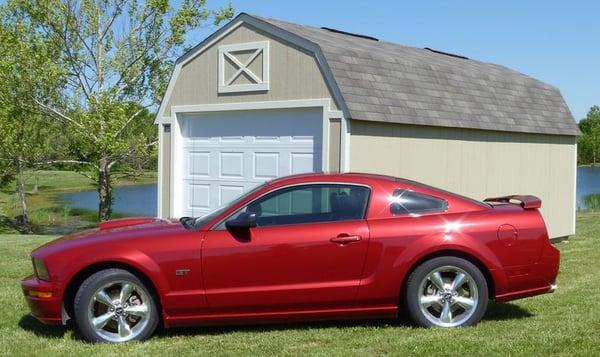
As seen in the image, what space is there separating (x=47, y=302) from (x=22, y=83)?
1422 cm

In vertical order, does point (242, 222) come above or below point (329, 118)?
below

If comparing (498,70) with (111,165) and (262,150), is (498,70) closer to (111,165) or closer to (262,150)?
(262,150)

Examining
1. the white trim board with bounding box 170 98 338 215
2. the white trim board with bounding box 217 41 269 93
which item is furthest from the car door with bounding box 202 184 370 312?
the white trim board with bounding box 217 41 269 93

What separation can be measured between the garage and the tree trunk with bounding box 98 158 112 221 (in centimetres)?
804

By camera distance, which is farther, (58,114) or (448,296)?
(58,114)

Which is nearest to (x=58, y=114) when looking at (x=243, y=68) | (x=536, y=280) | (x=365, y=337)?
(x=243, y=68)

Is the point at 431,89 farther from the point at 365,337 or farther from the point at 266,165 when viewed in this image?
the point at 365,337

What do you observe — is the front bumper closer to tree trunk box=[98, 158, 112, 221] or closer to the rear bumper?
the rear bumper

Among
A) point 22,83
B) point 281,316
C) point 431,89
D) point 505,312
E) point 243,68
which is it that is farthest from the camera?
point 22,83

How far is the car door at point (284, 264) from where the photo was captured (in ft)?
19.6

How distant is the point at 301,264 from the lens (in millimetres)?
5996

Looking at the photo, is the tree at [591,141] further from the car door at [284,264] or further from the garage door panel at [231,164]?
the car door at [284,264]

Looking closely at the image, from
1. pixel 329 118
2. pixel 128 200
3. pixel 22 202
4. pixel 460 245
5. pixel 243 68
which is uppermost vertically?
pixel 243 68

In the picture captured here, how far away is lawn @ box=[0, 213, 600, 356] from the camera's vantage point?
5543mm
